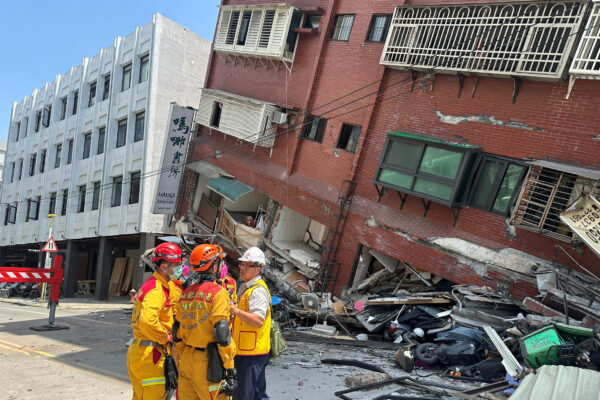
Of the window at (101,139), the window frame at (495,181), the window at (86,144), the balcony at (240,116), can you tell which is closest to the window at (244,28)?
the balcony at (240,116)

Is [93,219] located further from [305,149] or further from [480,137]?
[480,137]

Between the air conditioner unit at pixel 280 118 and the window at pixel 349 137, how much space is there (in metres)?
2.02

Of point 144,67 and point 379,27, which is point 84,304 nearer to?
point 144,67

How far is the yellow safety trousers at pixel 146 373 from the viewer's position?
4.64 meters

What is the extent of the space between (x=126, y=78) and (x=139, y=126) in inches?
124

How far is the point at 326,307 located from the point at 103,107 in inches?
715

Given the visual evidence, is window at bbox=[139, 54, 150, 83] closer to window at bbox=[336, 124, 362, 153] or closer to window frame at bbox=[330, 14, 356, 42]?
window frame at bbox=[330, 14, 356, 42]

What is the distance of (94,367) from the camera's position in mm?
7184

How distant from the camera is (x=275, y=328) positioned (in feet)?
19.0

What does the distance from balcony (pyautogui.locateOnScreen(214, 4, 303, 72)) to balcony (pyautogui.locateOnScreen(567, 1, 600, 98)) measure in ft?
27.7

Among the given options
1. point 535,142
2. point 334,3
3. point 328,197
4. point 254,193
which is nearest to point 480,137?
point 535,142

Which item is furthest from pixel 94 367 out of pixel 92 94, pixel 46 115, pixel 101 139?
pixel 46 115

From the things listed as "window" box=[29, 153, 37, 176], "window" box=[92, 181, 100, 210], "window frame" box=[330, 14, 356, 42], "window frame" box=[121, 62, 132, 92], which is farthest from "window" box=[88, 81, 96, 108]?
"window frame" box=[330, 14, 356, 42]

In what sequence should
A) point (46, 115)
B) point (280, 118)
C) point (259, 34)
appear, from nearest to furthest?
point (280, 118)
point (259, 34)
point (46, 115)
